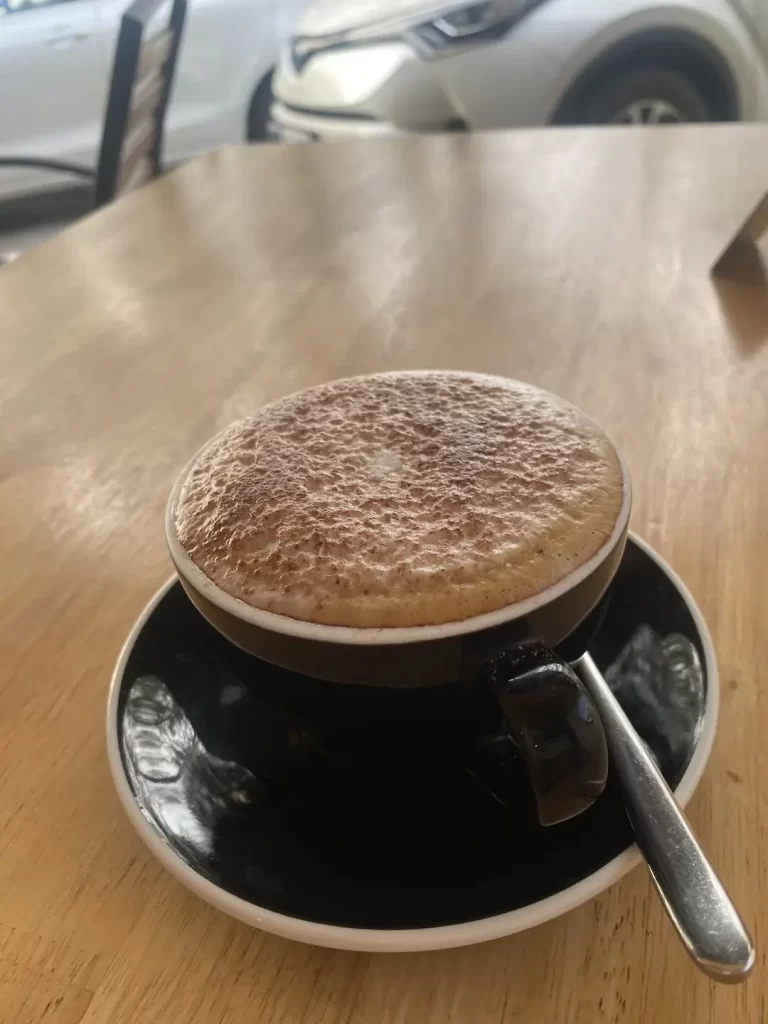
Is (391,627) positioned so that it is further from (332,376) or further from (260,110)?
(260,110)

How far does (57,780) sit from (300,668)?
0.16 m

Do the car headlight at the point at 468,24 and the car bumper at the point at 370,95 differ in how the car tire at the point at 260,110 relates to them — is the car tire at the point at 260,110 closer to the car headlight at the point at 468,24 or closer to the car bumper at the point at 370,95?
the car bumper at the point at 370,95

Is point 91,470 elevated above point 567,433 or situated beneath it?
situated beneath

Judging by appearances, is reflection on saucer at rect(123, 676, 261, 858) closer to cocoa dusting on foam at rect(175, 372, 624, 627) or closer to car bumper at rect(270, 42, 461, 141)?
cocoa dusting on foam at rect(175, 372, 624, 627)

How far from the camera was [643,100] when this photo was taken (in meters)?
1.92

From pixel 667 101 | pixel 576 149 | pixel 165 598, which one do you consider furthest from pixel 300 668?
pixel 667 101

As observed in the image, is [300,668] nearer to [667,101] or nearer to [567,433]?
[567,433]

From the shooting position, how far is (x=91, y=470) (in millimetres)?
583

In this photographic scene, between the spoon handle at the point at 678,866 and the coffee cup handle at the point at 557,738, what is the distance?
0.07ft

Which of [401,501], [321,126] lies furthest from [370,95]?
[401,501]

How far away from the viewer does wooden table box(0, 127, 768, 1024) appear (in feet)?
0.93

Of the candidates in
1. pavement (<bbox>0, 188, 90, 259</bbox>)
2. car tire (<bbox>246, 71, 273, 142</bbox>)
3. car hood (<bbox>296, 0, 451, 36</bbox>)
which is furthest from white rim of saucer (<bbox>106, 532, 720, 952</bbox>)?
car tire (<bbox>246, 71, 273, 142</bbox>)

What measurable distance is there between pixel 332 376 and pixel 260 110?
274 centimetres

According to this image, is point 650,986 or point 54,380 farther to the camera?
point 54,380
